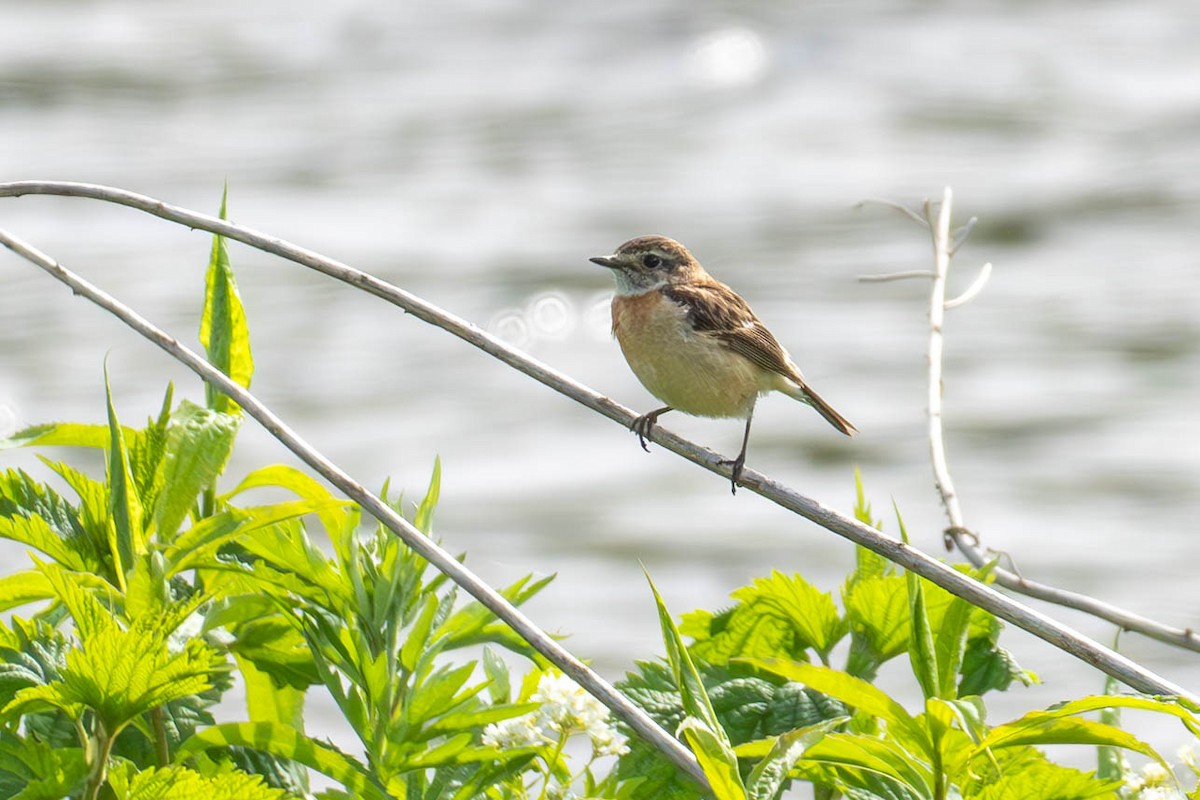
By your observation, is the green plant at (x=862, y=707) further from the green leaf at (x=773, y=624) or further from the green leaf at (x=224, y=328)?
the green leaf at (x=224, y=328)

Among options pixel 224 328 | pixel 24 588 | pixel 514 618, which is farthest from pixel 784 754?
pixel 224 328

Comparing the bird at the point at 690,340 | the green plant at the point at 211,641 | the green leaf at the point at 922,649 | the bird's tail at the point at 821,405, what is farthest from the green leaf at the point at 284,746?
the bird's tail at the point at 821,405

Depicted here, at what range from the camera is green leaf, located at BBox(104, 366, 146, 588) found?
86.8 inches

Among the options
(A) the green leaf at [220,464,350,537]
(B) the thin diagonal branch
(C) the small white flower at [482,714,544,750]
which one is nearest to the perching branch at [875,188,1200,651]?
(B) the thin diagonal branch

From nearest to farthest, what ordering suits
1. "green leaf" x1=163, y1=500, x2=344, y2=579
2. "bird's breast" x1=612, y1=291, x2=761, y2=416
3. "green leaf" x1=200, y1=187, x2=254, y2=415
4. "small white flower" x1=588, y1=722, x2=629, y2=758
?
1. "green leaf" x1=163, y1=500, x2=344, y2=579
2. "small white flower" x1=588, y1=722, x2=629, y2=758
3. "green leaf" x1=200, y1=187, x2=254, y2=415
4. "bird's breast" x1=612, y1=291, x2=761, y2=416

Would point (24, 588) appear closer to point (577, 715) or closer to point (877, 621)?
point (577, 715)

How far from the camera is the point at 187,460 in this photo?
235 cm

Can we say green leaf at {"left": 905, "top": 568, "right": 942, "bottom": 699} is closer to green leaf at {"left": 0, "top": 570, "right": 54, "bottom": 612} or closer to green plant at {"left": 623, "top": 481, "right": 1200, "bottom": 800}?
green plant at {"left": 623, "top": 481, "right": 1200, "bottom": 800}

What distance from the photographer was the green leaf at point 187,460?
233 centimetres

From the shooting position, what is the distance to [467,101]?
30.6 ft

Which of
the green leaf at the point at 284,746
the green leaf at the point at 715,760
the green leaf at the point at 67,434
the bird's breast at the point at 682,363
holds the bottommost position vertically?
the green leaf at the point at 284,746

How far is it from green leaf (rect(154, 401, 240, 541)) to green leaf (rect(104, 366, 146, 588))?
0.05 m

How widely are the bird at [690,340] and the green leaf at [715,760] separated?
223cm

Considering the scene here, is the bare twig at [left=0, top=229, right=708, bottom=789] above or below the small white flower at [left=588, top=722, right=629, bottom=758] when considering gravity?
above
